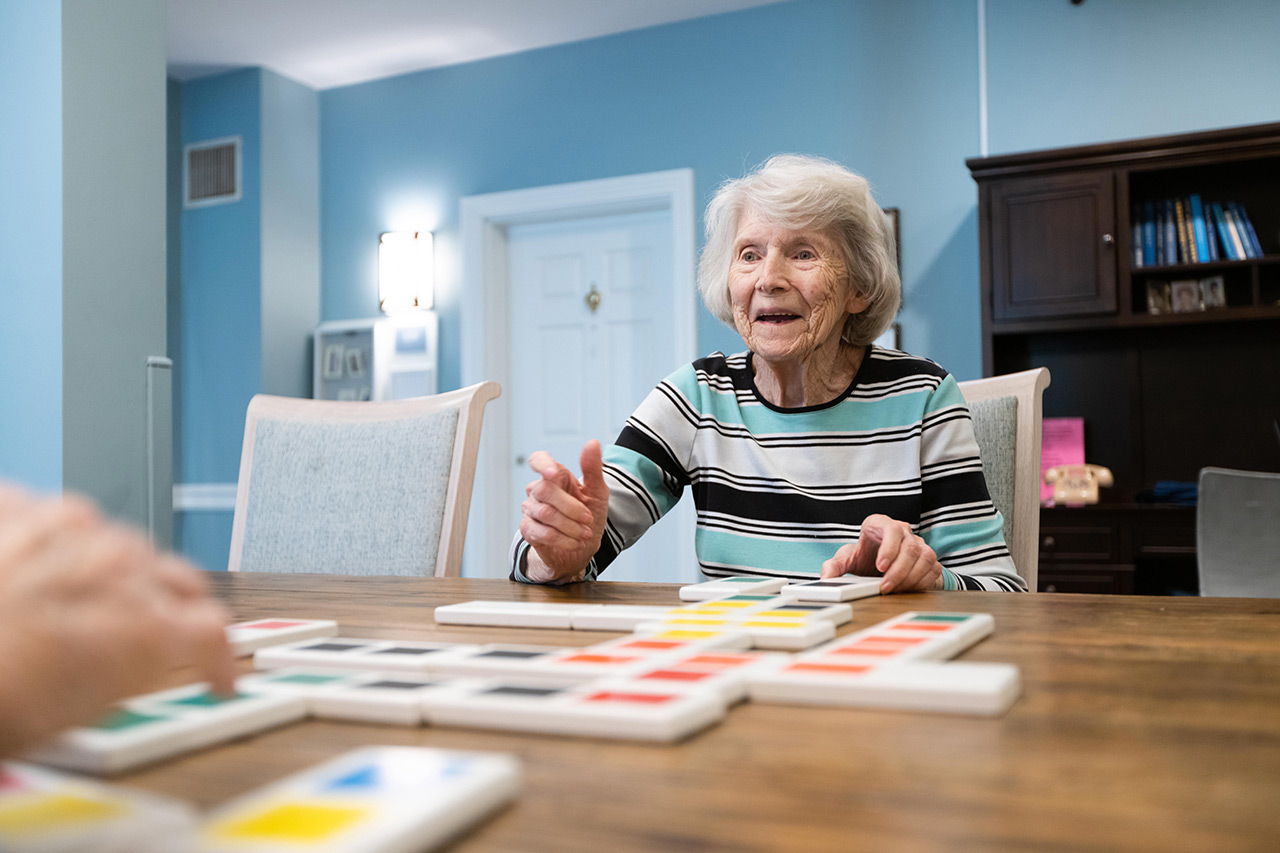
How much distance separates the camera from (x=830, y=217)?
1.58 meters

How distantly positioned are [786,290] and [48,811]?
1.36 meters

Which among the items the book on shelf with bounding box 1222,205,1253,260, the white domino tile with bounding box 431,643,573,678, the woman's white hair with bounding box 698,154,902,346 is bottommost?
the white domino tile with bounding box 431,643,573,678

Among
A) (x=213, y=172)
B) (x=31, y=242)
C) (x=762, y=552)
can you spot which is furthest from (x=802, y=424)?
(x=213, y=172)

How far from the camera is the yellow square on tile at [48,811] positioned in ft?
0.96

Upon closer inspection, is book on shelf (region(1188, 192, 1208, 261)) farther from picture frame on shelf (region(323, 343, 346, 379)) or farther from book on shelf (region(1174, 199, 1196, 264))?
picture frame on shelf (region(323, 343, 346, 379))

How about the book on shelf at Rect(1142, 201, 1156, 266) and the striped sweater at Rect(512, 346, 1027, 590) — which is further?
the book on shelf at Rect(1142, 201, 1156, 266)

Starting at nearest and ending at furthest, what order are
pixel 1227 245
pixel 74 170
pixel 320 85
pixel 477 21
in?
pixel 74 170 < pixel 1227 245 < pixel 477 21 < pixel 320 85

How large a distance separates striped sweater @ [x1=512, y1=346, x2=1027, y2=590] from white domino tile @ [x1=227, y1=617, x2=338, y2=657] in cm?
54

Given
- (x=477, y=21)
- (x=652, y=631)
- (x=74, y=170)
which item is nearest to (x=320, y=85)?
(x=477, y=21)

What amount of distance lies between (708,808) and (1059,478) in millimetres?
3404

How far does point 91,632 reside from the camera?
0.31 m

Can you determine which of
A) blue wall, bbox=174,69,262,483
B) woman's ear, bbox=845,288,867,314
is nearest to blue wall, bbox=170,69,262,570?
blue wall, bbox=174,69,262,483

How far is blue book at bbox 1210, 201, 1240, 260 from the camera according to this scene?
337 cm

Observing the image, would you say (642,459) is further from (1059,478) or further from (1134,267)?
(1134,267)
